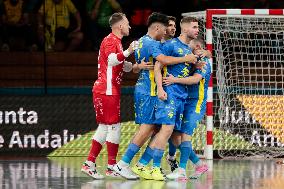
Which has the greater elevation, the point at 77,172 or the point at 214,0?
the point at 214,0

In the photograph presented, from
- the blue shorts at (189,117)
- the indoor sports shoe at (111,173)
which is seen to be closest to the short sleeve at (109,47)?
the blue shorts at (189,117)

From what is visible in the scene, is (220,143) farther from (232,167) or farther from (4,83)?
(4,83)

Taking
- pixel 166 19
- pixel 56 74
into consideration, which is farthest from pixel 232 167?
pixel 56 74

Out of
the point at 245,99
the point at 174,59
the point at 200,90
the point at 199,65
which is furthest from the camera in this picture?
the point at 245,99

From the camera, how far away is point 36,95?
15875 mm

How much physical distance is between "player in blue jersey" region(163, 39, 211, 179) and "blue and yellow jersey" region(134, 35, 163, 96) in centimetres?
21

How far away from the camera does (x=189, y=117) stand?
1245 centimetres

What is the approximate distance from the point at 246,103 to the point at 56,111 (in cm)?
289

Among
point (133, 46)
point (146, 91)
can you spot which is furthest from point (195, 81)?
point (133, 46)

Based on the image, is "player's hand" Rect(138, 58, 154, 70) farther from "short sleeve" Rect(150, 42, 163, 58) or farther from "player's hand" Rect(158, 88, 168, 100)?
"player's hand" Rect(158, 88, 168, 100)

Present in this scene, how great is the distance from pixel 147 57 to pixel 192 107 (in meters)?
0.86

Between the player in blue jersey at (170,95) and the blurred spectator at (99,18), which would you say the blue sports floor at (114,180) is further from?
the blurred spectator at (99,18)

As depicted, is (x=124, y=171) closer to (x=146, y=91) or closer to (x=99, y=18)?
(x=146, y=91)

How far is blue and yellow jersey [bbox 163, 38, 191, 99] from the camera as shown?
39.8ft
